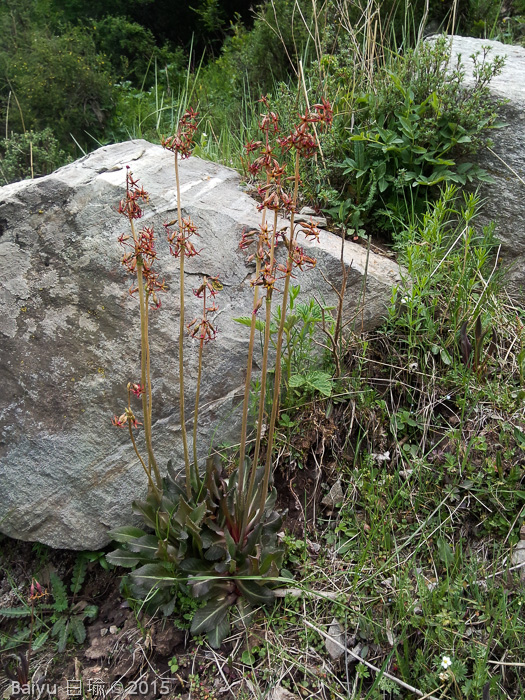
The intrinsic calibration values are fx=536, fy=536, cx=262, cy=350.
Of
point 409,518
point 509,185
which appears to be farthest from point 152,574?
point 509,185

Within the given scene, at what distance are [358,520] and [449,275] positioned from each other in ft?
4.63

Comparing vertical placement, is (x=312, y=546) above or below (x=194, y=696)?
above

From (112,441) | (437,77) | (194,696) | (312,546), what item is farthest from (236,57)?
(194,696)

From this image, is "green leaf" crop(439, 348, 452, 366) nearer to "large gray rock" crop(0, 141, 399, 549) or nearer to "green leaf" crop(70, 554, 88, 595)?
"large gray rock" crop(0, 141, 399, 549)

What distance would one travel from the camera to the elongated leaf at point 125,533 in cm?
226

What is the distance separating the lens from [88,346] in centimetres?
253

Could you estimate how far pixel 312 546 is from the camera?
2.36m

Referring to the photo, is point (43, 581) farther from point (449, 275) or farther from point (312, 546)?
point (449, 275)

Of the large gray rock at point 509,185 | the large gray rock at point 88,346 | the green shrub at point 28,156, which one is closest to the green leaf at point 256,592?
the large gray rock at point 88,346

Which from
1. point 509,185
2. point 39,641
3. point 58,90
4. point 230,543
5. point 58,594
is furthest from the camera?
point 58,90

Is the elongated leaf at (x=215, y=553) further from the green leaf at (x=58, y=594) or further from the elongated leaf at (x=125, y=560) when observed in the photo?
the green leaf at (x=58, y=594)

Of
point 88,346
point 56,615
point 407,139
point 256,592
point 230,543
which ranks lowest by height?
point 56,615

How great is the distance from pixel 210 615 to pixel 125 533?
1.63 feet

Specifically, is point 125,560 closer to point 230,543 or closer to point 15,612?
point 230,543
